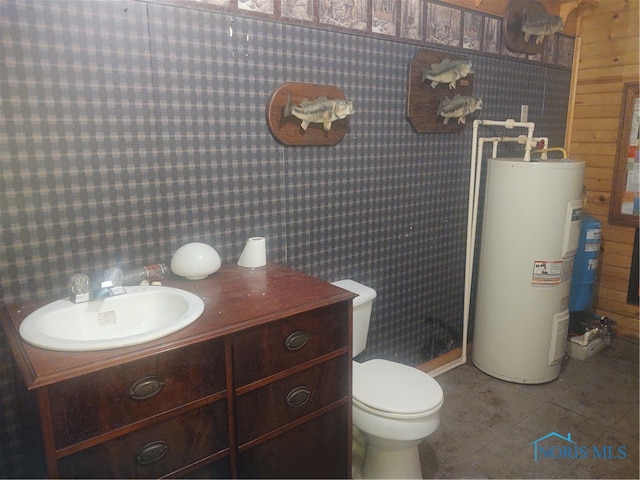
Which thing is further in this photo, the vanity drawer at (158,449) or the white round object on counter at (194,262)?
the white round object on counter at (194,262)

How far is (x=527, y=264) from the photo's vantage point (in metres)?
2.53

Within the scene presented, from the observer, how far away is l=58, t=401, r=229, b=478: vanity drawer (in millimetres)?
1136

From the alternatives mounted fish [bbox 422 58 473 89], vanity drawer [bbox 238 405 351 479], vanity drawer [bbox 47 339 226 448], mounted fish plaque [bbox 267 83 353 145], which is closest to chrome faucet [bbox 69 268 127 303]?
vanity drawer [bbox 47 339 226 448]

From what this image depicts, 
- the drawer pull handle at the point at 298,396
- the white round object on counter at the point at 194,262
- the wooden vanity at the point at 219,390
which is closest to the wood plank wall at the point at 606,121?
the wooden vanity at the point at 219,390

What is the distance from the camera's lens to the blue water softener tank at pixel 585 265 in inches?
118

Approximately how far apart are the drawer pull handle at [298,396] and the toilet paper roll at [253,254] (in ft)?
1.72

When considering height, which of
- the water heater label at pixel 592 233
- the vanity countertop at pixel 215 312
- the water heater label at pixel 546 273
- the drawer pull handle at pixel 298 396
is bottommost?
the drawer pull handle at pixel 298 396

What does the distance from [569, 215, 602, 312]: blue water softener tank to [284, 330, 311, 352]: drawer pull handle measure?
2.26 meters

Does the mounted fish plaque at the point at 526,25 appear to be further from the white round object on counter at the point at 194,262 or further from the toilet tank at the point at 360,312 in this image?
the white round object on counter at the point at 194,262

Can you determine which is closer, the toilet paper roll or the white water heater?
the toilet paper roll

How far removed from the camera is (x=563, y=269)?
100 inches

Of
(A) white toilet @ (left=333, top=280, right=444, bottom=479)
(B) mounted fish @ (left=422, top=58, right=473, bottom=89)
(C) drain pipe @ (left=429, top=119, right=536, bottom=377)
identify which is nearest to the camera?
(A) white toilet @ (left=333, top=280, right=444, bottom=479)

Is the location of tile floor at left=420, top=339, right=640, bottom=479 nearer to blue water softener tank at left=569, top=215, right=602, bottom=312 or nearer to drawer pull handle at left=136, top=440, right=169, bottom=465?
blue water softener tank at left=569, top=215, right=602, bottom=312

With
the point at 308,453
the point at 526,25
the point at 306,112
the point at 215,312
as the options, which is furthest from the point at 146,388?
the point at 526,25
